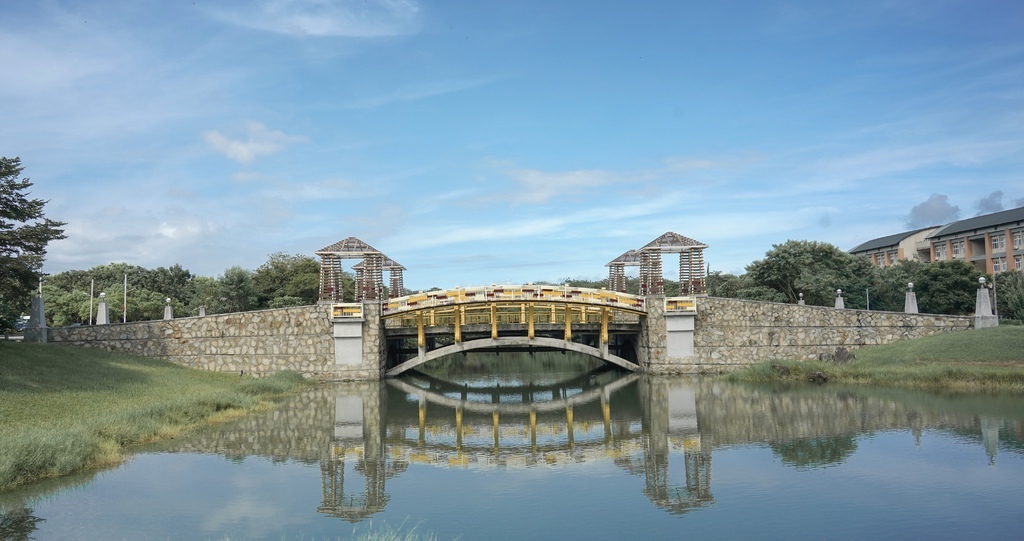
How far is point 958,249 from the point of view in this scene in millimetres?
65375

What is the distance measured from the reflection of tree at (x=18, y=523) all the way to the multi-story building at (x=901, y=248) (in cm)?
7006

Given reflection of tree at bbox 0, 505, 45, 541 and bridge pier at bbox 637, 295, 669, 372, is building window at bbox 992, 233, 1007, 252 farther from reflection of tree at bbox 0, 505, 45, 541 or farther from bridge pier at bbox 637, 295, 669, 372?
reflection of tree at bbox 0, 505, 45, 541

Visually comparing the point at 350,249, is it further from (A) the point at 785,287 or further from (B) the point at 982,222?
(B) the point at 982,222

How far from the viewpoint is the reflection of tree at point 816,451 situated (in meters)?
15.6

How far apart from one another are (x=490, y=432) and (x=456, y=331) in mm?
14377

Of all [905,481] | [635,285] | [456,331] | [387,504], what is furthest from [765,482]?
[635,285]

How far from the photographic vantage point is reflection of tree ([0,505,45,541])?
10.7 metres

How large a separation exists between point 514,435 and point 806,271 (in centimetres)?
3514

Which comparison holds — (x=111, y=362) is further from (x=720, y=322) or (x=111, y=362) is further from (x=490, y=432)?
(x=720, y=322)

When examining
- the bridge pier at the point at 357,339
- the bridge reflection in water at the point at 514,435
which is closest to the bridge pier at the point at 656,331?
the bridge reflection in water at the point at 514,435

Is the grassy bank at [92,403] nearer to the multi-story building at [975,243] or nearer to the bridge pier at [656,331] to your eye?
the bridge pier at [656,331]

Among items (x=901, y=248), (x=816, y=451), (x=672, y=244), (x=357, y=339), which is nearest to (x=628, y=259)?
(x=672, y=244)

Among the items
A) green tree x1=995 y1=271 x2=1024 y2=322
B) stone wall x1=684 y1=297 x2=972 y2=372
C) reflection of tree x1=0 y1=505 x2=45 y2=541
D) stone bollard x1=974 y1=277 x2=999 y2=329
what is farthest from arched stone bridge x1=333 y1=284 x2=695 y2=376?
reflection of tree x1=0 y1=505 x2=45 y2=541

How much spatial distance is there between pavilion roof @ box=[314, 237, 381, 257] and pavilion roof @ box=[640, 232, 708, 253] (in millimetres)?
13427
